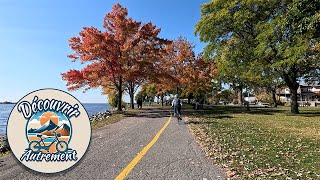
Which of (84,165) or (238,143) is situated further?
(238,143)

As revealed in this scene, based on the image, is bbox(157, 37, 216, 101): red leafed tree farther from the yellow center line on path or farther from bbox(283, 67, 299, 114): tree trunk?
the yellow center line on path

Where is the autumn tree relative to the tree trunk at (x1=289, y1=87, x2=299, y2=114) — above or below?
above

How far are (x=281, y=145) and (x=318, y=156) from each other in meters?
2.21

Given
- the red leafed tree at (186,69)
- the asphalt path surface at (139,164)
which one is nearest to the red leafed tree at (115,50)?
the red leafed tree at (186,69)

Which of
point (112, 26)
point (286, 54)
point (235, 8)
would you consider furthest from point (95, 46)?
point (286, 54)

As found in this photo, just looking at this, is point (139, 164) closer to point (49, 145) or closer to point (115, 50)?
point (49, 145)

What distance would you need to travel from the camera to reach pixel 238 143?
12.3 metres

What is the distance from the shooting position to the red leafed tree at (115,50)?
100 ft

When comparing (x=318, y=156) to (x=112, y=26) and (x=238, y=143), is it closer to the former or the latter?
(x=238, y=143)

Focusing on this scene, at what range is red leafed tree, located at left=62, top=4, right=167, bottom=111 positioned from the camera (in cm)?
3055

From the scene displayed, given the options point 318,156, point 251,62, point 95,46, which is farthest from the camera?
point 251,62

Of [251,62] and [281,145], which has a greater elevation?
[251,62]

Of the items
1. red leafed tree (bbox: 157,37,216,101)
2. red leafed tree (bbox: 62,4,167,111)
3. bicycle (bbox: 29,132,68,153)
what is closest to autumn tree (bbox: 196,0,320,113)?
red leafed tree (bbox: 62,4,167,111)

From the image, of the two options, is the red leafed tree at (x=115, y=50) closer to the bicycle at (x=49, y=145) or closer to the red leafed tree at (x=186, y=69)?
the red leafed tree at (x=186, y=69)
